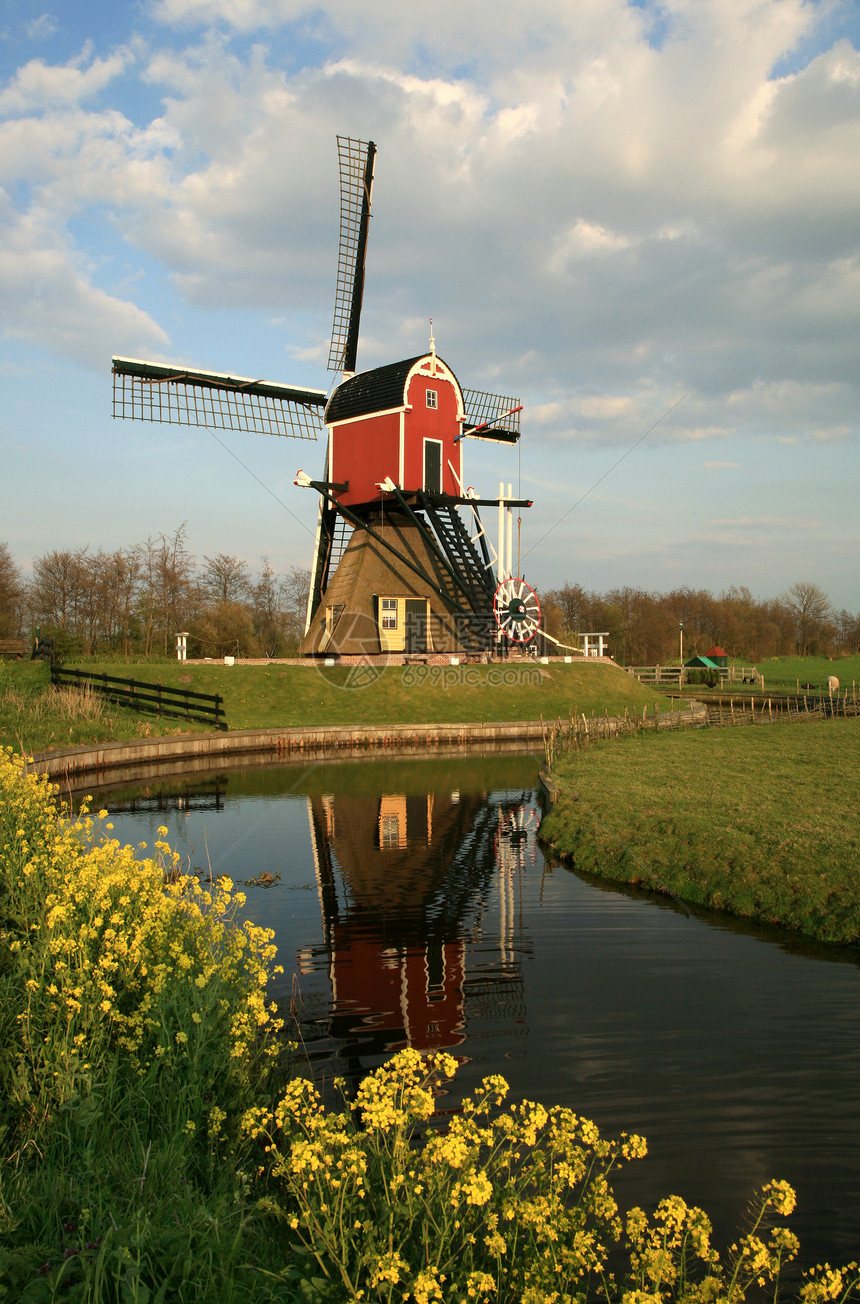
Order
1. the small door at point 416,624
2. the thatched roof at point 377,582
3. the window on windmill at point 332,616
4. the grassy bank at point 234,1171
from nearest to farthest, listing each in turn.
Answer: the grassy bank at point 234,1171, the thatched roof at point 377,582, the window on windmill at point 332,616, the small door at point 416,624

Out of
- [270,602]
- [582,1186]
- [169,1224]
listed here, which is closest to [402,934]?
[582,1186]

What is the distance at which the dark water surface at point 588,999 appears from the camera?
16.1 feet

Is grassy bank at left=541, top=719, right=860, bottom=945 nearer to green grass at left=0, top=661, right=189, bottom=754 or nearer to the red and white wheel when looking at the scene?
green grass at left=0, top=661, right=189, bottom=754

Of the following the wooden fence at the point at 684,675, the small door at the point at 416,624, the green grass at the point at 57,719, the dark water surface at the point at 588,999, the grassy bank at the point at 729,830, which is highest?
the small door at the point at 416,624

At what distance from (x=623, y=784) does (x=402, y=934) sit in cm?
726

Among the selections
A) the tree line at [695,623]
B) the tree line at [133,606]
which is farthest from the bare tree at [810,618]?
the tree line at [133,606]

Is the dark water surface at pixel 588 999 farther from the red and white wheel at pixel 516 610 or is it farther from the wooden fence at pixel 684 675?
the wooden fence at pixel 684 675

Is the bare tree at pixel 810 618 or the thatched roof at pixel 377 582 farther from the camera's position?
the bare tree at pixel 810 618

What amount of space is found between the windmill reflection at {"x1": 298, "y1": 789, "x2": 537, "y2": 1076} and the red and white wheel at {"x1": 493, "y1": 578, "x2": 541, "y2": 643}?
54.4 feet

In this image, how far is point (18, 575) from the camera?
58.7m

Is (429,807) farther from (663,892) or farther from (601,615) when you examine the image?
(601,615)

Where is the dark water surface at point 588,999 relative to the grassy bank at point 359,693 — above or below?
below

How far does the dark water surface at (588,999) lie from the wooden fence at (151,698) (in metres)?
11.7

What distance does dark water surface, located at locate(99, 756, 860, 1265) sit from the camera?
4914mm
